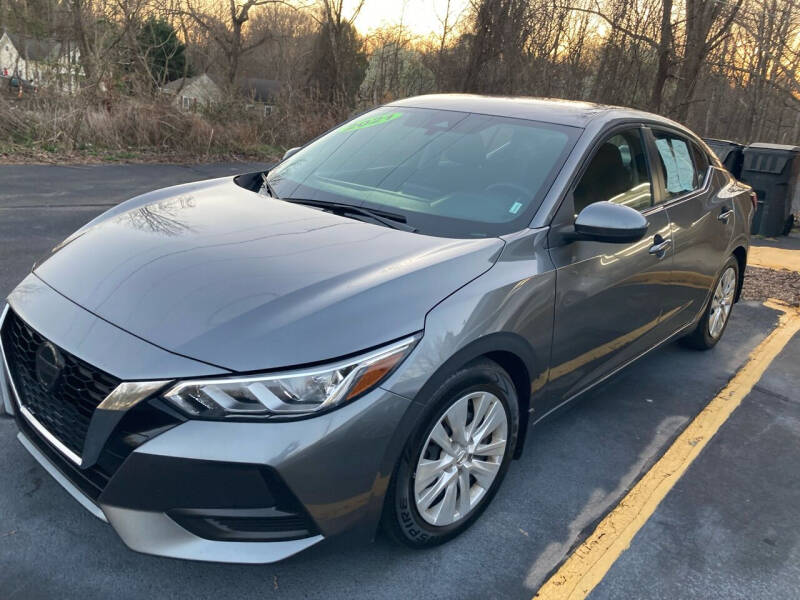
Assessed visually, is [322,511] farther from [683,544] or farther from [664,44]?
[664,44]

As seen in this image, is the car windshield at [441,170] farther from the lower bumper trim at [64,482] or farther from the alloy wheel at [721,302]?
the alloy wheel at [721,302]

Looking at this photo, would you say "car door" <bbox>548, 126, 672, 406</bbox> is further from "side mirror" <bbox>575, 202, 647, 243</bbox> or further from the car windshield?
the car windshield

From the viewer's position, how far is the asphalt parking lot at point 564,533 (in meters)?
2.38

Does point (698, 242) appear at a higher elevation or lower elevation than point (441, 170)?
lower

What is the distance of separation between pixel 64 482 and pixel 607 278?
2.46m

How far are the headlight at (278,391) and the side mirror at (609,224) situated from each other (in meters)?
1.32

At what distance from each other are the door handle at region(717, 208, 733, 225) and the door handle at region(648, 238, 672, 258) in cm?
97

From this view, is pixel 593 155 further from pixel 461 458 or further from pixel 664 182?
pixel 461 458

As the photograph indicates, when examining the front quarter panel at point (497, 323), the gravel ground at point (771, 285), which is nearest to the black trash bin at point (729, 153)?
the gravel ground at point (771, 285)

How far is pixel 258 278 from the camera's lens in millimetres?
2418

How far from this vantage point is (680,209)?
13.2 ft

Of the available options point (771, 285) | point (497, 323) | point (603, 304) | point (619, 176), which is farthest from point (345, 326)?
point (771, 285)

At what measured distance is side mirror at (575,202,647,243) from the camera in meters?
2.95

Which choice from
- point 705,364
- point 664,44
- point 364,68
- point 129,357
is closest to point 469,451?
point 129,357
